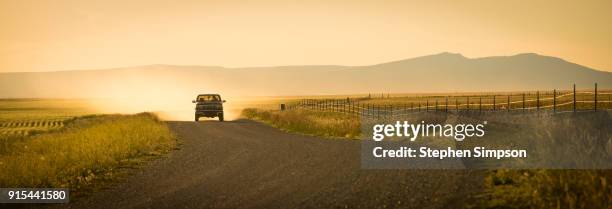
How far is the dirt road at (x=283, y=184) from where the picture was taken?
11.2 m

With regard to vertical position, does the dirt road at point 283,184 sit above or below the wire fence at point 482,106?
below

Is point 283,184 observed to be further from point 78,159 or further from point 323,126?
point 323,126

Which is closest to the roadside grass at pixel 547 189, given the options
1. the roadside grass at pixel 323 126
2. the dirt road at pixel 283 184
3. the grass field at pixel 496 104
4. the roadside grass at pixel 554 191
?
the roadside grass at pixel 554 191

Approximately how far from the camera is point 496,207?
32.9ft

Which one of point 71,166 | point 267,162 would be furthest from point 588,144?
point 71,166

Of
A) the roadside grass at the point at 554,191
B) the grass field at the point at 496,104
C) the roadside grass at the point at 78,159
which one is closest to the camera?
the roadside grass at the point at 554,191

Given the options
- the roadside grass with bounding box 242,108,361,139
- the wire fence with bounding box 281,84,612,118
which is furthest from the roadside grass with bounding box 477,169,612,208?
the wire fence with bounding box 281,84,612,118

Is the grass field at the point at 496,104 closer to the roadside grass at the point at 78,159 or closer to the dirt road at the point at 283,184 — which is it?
the roadside grass at the point at 78,159

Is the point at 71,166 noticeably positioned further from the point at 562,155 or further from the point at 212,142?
the point at 562,155

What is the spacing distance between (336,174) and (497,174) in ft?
12.0

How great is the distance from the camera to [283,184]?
43.6ft

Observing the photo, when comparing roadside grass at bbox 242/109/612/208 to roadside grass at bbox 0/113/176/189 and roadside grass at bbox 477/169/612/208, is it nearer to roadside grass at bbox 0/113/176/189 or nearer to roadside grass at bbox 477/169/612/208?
roadside grass at bbox 477/169/612/208

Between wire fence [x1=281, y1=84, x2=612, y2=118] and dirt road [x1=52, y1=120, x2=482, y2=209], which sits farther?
wire fence [x1=281, y1=84, x2=612, y2=118]

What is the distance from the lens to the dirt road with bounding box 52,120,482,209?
36.7ft
